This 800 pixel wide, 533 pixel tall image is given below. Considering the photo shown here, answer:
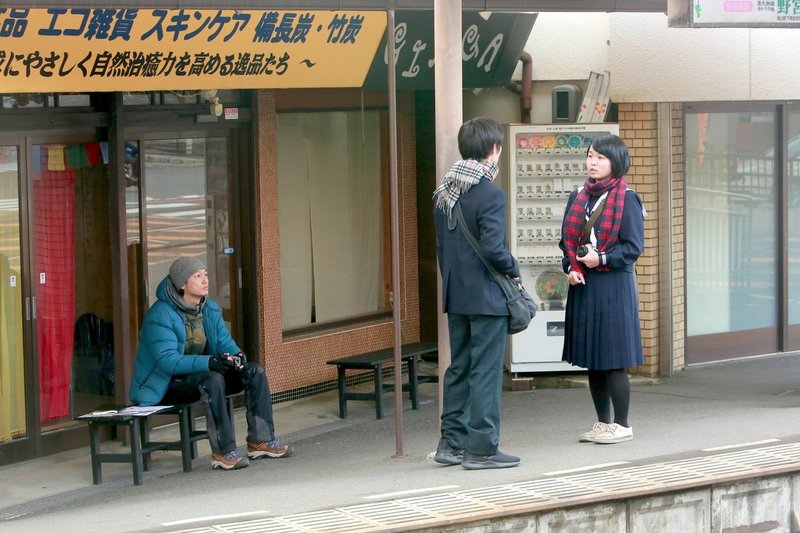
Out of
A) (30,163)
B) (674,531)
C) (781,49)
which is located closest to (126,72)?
(30,163)

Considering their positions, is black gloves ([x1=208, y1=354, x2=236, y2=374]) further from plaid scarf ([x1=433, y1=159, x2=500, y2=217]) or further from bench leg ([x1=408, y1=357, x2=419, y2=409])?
bench leg ([x1=408, y1=357, x2=419, y2=409])

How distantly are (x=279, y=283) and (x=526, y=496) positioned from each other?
14.7 feet

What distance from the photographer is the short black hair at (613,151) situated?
778cm

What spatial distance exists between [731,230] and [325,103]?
372cm

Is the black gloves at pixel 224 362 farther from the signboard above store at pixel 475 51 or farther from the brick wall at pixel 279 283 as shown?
the signboard above store at pixel 475 51

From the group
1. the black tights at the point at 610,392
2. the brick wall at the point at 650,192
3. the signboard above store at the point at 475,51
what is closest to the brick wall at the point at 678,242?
the brick wall at the point at 650,192

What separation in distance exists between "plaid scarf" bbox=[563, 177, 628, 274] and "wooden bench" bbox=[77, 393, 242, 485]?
92.6 inches

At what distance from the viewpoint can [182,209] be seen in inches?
397

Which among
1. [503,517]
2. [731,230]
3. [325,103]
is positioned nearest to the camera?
[503,517]

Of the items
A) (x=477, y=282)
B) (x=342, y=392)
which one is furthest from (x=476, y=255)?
(x=342, y=392)

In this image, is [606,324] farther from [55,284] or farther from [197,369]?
[55,284]

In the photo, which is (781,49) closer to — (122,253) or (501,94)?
(501,94)

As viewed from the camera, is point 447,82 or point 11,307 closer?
point 447,82

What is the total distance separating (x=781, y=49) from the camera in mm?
11344
